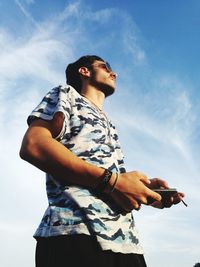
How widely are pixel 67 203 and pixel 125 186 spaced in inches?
21.8

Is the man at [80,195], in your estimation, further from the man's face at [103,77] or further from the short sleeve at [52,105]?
the man's face at [103,77]

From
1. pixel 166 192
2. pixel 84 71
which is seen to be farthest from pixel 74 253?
pixel 84 71

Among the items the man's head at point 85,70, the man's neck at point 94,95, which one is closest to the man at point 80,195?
the man's neck at point 94,95

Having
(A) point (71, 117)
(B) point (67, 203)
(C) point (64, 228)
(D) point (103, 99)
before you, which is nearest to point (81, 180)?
(B) point (67, 203)

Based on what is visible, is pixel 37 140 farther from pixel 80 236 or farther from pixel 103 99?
pixel 103 99

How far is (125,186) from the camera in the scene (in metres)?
3.29

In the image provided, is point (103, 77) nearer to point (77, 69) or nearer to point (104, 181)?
point (77, 69)

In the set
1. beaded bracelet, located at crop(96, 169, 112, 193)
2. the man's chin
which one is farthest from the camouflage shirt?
the man's chin

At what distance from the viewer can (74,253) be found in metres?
3.15

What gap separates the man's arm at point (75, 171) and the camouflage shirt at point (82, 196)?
14 centimetres

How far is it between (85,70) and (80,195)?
2.72 meters

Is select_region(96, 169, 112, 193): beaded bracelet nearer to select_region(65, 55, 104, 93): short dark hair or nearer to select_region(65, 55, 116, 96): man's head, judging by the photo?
select_region(65, 55, 116, 96): man's head

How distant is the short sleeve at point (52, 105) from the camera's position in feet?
12.1

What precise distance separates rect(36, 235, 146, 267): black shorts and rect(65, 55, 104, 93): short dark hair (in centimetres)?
301
